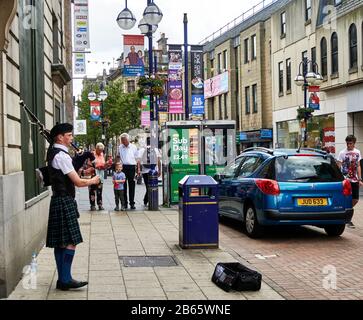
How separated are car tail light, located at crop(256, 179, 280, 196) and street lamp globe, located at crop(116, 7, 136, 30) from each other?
866 centimetres

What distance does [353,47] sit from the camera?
28.4m

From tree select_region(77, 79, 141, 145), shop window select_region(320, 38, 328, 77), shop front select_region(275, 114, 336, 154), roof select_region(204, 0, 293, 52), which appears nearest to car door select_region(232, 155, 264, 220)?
shop front select_region(275, 114, 336, 154)

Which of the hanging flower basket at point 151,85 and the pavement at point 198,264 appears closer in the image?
the pavement at point 198,264

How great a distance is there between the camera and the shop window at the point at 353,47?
92.3 feet

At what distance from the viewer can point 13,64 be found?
7.29 meters

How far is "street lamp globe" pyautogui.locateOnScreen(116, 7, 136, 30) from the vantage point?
56.0 feet

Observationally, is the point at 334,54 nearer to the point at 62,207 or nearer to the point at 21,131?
the point at 21,131

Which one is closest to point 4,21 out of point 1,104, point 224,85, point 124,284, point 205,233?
point 1,104

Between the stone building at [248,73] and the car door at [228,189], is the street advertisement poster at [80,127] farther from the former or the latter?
the car door at [228,189]

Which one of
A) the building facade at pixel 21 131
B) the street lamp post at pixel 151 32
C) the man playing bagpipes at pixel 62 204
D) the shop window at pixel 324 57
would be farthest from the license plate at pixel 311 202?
the shop window at pixel 324 57

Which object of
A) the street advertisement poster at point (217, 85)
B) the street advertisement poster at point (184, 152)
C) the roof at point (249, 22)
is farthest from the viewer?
the street advertisement poster at point (217, 85)

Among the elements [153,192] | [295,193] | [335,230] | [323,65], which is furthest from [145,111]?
[295,193]

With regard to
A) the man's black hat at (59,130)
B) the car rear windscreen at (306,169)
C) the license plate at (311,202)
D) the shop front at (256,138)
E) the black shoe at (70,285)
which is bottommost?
the black shoe at (70,285)

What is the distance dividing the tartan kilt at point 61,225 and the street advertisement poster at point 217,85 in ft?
144
